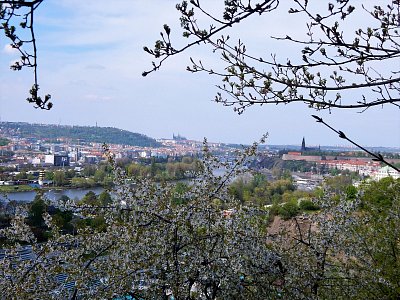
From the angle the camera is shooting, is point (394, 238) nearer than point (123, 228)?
No

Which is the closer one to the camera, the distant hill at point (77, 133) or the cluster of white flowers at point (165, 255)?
the cluster of white flowers at point (165, 255)

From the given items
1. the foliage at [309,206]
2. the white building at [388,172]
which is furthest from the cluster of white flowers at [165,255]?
the foliage at [309,206]

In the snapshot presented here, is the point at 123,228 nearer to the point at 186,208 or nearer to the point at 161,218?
the point at 161,218

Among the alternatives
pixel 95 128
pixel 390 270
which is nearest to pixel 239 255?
pixel 390 270

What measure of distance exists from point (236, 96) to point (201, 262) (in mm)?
1191

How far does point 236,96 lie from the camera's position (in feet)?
7.73

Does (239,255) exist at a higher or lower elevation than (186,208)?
lower

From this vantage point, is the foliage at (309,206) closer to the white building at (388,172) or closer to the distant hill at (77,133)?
the white building at (388,172)

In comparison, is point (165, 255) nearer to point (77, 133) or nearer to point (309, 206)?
point (309, 206)

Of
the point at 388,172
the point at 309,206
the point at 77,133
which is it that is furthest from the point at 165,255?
the point at 77,133

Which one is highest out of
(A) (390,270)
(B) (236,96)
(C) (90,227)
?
(B) (236,96)

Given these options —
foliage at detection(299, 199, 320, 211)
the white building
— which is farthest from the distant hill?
foliage at detection(299, 199, 320, 211)

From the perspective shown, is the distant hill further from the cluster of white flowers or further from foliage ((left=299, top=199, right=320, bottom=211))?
the cluster of white flowers

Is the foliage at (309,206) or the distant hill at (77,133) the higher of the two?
the distant hill at (77,133)
